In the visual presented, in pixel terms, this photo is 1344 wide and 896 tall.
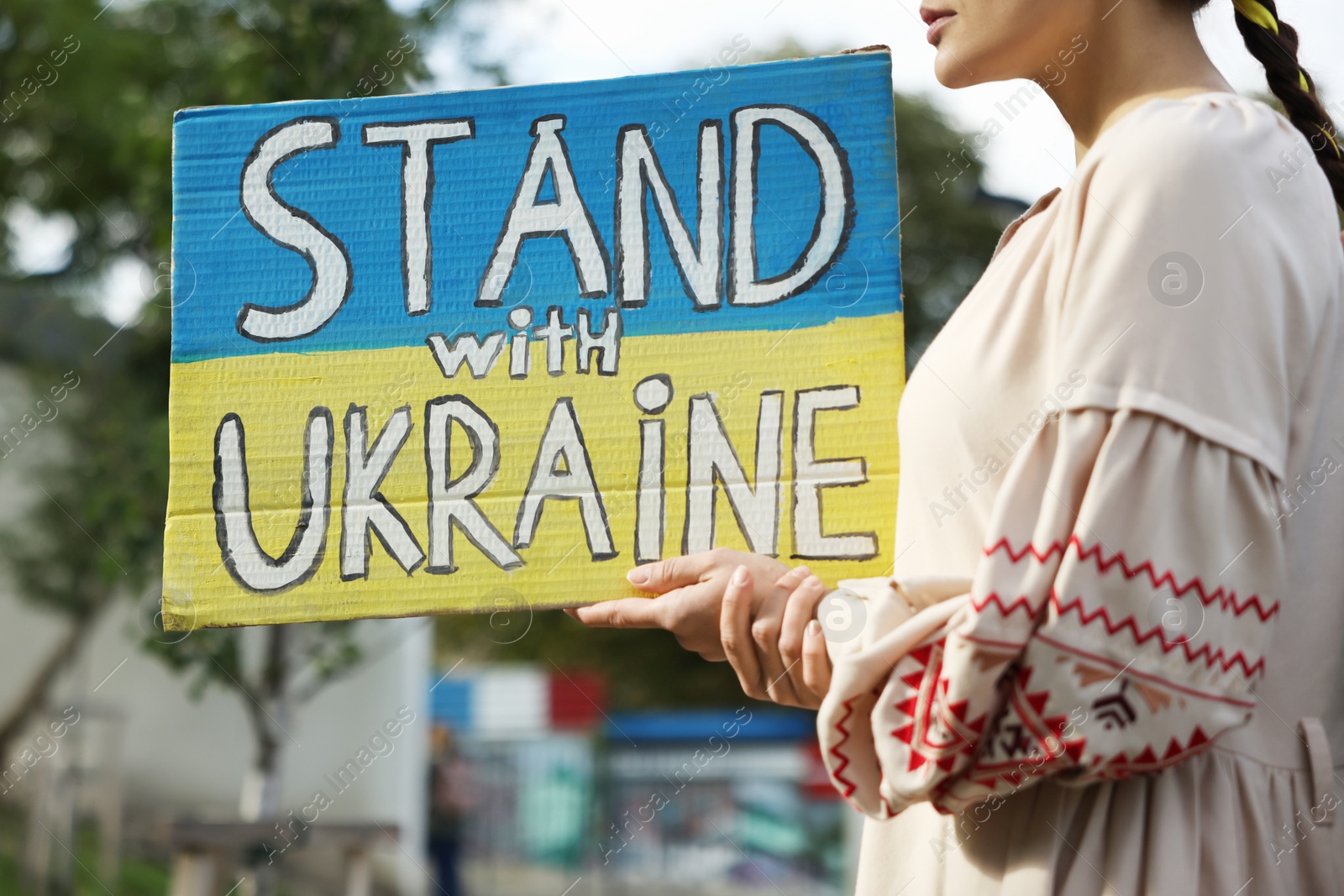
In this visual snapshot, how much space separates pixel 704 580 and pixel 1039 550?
552 millimetres

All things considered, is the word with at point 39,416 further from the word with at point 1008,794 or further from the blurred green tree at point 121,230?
the word with at point 1008,794

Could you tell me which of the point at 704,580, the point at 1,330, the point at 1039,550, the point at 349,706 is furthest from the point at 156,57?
the point at 1039,550

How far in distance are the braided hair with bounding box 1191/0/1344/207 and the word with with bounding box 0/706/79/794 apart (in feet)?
27.4

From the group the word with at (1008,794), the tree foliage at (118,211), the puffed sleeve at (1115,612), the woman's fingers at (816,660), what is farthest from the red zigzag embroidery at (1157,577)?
the tree foliage at (118,211)

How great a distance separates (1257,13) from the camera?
4.49 ft

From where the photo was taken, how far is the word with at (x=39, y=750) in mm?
8461

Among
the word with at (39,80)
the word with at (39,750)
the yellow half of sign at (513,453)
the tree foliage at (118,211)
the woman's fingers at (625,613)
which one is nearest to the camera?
the woman's fingers at (625,613)

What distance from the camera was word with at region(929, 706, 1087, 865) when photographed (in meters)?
1.02

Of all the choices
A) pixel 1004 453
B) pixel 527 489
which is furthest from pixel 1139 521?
pixel 527 489

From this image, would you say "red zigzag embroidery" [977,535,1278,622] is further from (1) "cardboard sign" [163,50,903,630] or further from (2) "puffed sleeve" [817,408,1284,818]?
(1) "cardboard sign" [163,50,903,630]

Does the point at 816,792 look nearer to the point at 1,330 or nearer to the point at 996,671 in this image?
the point at 1,330

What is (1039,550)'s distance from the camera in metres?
1.04

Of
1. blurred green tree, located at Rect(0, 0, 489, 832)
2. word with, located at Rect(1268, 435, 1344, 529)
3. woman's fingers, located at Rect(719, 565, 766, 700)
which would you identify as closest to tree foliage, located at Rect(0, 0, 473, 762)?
blurred green tree, located at Rect(0, 0, 489, 832)

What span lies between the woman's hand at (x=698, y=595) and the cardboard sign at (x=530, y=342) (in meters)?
0.07
